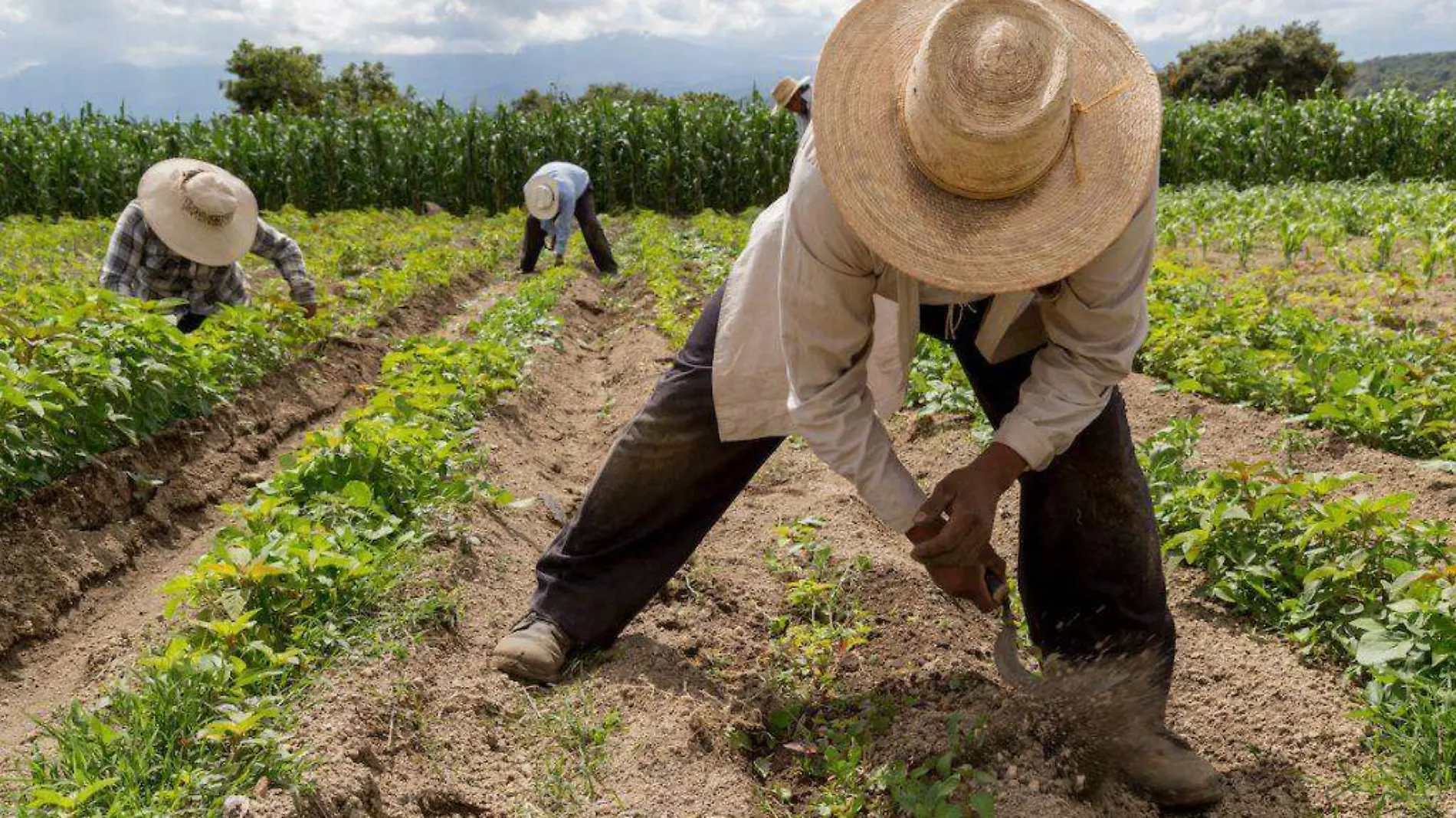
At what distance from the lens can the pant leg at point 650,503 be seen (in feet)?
9.52

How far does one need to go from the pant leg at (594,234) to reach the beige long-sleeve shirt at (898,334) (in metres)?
8.53

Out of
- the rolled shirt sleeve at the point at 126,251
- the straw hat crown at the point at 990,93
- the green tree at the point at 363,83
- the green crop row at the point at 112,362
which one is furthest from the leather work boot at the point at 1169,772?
the green tree at the point at 363,83

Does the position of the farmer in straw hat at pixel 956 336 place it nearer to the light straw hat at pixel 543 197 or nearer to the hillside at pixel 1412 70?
the light straw hat at pixel 543 197

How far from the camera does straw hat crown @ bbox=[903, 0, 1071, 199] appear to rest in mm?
1722

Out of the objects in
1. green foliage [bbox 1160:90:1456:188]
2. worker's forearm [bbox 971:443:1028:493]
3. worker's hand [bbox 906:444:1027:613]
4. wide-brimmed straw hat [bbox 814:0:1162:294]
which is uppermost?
green foliage [bbox 1160:90:1456:188]

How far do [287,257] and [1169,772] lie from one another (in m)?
5.47

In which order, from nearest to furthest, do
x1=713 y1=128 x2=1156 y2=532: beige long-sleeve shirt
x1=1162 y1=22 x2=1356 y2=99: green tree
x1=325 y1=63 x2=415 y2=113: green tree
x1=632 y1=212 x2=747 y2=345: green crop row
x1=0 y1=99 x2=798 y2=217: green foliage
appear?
1. x1=713 y1=128 x2=1156 y2=532: beige long-sleeve shirt
2. x1=632 y1=212 x2=747 y2=345: green crop row
3. x1=0 y1=99 x2=798 y2=217: green foliage
4. x1=1162 y1=22 x2=1356 y2=99: green tree
5. x1=325 y1=63 x2=415 y2=113: green tree

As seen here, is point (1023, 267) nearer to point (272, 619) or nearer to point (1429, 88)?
point (272, 619)

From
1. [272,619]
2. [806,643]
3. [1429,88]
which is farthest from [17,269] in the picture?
[1429,88]

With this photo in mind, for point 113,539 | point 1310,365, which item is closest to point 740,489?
point 113,539

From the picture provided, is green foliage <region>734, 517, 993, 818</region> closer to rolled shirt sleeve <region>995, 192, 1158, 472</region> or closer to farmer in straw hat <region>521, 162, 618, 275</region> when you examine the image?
rolled shirt sleeve <region>995, 192, 1158, 472</region>

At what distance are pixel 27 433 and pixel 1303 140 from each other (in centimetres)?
1893

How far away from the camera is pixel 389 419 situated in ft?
13.4

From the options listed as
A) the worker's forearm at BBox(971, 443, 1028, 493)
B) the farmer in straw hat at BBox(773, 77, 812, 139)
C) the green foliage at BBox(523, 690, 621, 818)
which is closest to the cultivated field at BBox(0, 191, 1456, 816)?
the green foliage at BBox(523, 690, 621, 818)
